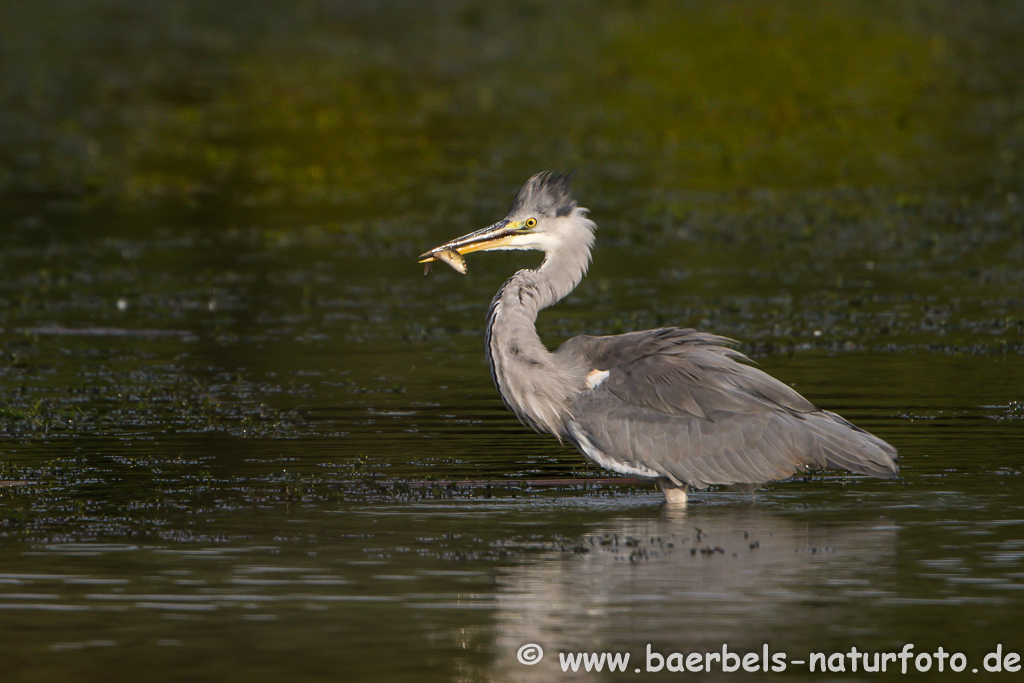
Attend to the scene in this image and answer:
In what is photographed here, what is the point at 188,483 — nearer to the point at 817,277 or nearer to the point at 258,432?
the point at 258,432

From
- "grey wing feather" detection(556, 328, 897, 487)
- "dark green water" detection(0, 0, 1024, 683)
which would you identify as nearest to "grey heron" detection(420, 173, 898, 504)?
"grey wing feather" detection(556, 328, 897, 487)

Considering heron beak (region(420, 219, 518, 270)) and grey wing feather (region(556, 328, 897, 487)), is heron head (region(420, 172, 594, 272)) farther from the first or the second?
grey wing feather (region(556, 328, 897, 487))

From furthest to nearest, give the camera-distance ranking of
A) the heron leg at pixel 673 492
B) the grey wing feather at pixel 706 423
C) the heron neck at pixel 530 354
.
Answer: the heron neck at pixel 530 354
the heron leg at pixel 673 492
the grey wing feather at pixel 706 423

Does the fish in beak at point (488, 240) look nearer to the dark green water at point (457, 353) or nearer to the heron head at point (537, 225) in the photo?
the heron head at point (537, 225)

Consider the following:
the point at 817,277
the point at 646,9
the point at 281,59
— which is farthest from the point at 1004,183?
the point at 646,9

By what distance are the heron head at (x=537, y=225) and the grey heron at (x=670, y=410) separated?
613mm

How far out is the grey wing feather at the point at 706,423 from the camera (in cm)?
1035

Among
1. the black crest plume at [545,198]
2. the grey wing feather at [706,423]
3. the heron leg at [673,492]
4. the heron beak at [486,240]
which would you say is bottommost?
the heron leg at [673,492]

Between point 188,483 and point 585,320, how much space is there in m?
6.73

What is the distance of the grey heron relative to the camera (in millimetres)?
10367

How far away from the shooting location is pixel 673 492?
10500 millimetres

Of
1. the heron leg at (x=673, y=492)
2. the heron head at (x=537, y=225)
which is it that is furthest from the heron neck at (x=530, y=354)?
the heron leg at (x=673, y=492)

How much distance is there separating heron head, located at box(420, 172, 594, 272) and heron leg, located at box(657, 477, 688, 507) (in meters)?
1.97

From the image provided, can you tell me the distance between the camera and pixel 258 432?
41.2 feet
